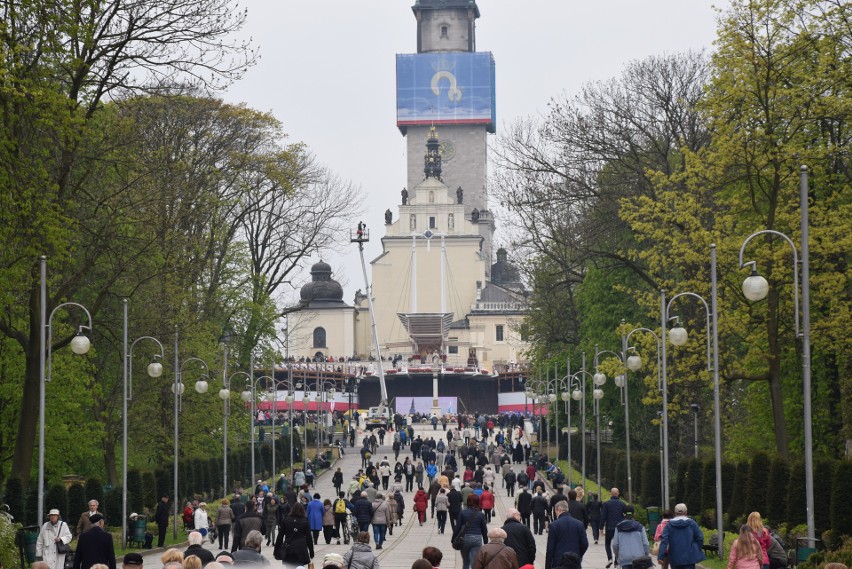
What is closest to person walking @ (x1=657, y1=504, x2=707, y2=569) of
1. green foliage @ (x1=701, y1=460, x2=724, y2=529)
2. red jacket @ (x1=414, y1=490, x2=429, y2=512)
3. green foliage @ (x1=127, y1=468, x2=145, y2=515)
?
green foliage @ (x1=701, y1=460, x2=724, y2=529)

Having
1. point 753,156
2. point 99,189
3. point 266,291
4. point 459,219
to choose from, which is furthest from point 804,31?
point 459,219

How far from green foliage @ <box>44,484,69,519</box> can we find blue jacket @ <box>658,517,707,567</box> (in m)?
17.2

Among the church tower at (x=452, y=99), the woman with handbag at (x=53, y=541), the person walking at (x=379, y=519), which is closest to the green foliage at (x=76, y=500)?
the person walking at (x=379, y=519)

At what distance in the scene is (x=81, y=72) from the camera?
107 feet

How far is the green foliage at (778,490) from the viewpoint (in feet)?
109

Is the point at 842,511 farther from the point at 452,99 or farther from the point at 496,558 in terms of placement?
the point at 452,99

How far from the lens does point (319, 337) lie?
157875 mm

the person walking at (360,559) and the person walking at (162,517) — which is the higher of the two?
the person walking at (360,559)

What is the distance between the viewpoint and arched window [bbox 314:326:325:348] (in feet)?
516

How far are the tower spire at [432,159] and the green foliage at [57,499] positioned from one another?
404 ft

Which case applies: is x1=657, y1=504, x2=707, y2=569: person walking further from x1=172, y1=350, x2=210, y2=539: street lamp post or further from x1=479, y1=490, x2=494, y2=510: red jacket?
x1=172, y1=350, x2=210, y2=539: street lamp post

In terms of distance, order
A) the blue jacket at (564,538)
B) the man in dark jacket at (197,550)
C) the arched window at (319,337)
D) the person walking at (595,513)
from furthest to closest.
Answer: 1. the arched window at (319,337)
2. the person walking at (595,513)
3. the blue jacket at (564,538)
4. the man in dark jacket at (197,550)

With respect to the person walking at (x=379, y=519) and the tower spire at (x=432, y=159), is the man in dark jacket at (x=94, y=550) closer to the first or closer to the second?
the person walking at (x=379, y=519)

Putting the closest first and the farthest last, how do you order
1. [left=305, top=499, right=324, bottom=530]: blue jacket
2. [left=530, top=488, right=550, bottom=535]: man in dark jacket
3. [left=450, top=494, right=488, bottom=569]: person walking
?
[left=450, top=494, right=488, bottom=569]: person walking
[left=305, top=499, right=324, bottom=530]: blue jacket
[left=530, top=488, right=550, bottom=535]: man in dark jacket
